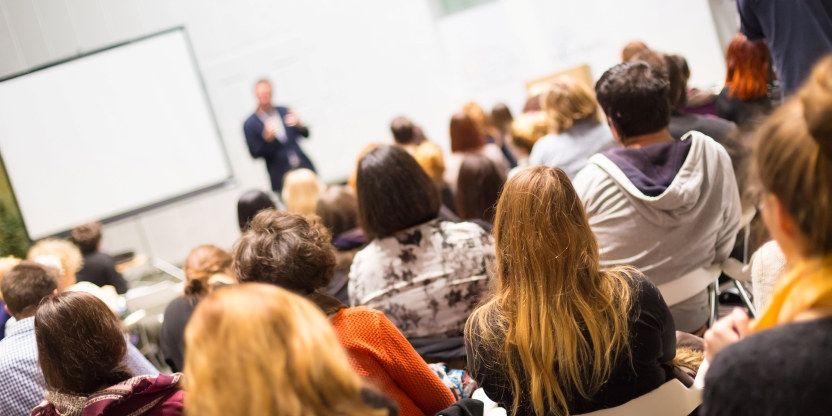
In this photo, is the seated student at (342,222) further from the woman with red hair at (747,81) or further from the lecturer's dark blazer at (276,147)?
the lecturer's dark blazer at (276,147)

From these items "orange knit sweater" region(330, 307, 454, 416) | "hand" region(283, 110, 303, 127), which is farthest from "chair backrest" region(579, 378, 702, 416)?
"hand" region(283, 110, 303, 127)

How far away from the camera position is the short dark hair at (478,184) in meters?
3.91

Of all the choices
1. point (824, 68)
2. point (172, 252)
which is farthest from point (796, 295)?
point (172, 252)

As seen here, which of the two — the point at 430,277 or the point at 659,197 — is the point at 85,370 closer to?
the point at 430,277

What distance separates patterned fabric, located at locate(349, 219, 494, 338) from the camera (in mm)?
2920

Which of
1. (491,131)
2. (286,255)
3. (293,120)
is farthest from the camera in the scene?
(293,120)

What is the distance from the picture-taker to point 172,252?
8.21 metres

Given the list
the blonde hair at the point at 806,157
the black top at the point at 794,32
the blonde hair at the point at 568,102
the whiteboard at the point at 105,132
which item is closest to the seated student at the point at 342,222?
the blonde hair at the point at 568,102

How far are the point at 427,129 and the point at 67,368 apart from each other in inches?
261

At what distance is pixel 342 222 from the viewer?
3.79 meters

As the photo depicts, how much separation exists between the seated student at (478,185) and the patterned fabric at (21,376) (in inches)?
62.8

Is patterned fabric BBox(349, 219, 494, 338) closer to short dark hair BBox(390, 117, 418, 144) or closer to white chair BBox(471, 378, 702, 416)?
white chair BBox(471, 378, 702, 416)

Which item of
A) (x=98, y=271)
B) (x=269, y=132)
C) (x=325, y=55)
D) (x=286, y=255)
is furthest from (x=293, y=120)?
(x=286, y=255)

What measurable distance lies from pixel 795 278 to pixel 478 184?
2.73 meters
